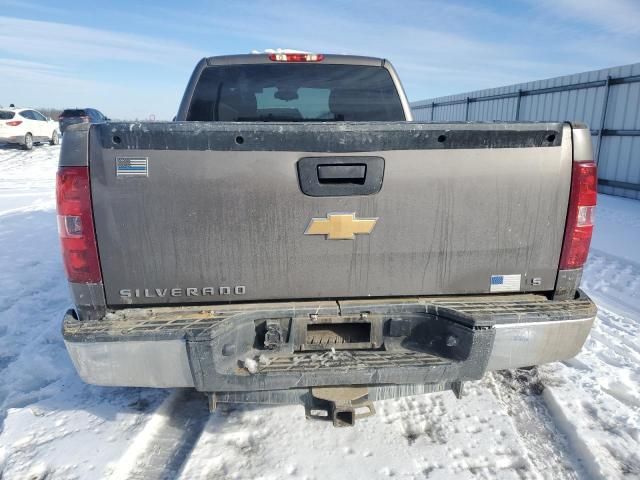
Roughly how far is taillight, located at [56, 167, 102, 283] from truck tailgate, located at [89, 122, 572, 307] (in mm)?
42

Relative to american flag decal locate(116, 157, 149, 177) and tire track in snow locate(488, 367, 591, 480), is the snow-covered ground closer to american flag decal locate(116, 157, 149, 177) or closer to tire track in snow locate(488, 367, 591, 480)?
tire track in snow locate(488, 367, 591, 480)

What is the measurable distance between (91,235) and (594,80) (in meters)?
14.1

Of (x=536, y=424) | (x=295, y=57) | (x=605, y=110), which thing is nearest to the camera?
(x=536, y=424)

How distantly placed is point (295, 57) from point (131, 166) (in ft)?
6.36

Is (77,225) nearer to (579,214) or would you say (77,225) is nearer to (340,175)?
(340,175)

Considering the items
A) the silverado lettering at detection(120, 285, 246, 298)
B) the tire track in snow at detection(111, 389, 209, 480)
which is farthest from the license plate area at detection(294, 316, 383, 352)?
the tire track in snow at detection(111, 389, 209, 480)

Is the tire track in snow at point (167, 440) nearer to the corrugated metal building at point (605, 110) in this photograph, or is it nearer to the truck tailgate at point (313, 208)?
the truck tailgate at point (313, 208)

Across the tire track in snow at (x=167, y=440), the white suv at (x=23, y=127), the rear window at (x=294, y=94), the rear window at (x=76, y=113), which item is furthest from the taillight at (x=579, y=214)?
the rear window at (x=76, y=113)

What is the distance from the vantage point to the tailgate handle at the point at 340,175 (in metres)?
2.12

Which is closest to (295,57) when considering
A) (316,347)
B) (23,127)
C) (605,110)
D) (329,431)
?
(316,347)

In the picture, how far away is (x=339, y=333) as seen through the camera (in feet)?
7.72

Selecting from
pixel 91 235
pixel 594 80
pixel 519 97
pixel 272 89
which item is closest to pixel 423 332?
pixel 91 235

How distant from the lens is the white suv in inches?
753

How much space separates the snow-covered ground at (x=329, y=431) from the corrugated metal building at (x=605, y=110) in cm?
968
